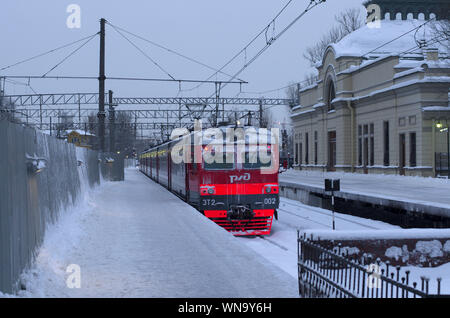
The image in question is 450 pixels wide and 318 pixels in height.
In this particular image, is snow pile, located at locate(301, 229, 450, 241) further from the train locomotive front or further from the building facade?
the building facade

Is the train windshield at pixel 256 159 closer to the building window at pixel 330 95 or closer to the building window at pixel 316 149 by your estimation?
the building window at pixel 330 95

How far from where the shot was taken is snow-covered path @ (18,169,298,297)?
745 centimetres

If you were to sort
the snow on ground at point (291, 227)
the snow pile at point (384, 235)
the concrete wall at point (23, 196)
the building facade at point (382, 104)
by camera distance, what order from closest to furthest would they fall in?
the concrete wall at point (23, 196), the snow pile at point (384, 235), the snow on ground at point (291, 227), the building facade at point (382, 104)

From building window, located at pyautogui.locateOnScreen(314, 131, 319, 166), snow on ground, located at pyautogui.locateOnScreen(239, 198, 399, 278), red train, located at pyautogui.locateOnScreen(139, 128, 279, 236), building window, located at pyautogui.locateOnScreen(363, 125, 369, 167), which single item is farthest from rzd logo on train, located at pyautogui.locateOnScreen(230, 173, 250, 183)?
building window, located at pyautogui.locateOnScreen(314, 131, 319, 166)

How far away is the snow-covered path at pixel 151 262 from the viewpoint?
24.4ft

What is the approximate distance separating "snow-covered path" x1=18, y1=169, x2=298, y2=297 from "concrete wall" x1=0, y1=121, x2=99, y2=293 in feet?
1.09

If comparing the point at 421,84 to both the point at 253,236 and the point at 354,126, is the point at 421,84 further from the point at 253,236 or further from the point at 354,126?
the point at 253,236

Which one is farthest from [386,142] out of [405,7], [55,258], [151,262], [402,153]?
[55,258]

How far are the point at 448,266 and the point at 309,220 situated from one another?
12.7 meters

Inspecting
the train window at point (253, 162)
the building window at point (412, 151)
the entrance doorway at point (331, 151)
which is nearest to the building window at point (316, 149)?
the entrance doorway at point (331, 151)

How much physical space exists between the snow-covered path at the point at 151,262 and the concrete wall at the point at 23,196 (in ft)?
1.09

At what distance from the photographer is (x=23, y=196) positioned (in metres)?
8.12

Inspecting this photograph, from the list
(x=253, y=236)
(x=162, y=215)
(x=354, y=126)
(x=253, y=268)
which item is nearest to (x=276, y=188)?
(x=253, y=236)

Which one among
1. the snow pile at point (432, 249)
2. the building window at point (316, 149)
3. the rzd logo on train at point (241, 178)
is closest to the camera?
the snow pile at point (432, 249)
